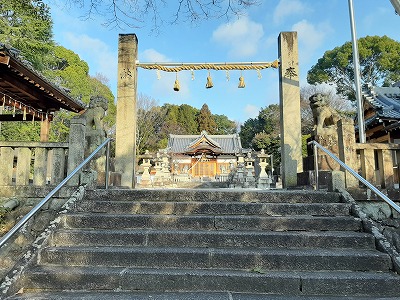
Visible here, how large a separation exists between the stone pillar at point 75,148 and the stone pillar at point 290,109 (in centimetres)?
379

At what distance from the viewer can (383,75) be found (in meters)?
24.3

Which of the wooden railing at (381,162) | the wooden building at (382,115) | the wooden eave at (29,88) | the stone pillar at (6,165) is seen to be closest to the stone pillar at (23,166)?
the stone pillar at (6,165)

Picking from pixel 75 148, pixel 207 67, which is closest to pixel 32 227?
pixel 75 148

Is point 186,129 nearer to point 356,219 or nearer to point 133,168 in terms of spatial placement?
point 133,168

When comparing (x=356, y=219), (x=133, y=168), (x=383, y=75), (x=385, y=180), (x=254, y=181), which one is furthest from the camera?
(x=383, y=75)

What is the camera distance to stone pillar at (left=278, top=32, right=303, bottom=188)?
18.2 ft

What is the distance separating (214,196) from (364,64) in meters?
27.1

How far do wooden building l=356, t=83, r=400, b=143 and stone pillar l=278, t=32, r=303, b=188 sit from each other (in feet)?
18.7

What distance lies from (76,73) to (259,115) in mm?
27752

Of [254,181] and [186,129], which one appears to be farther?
[186,129]

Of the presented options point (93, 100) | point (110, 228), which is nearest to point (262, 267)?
point (110, 228)

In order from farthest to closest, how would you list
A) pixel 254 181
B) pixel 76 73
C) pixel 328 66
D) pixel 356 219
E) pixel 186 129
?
pixel 186 129 → pixel 328 66 → pixel 76 73 → pixel 254 181 → pixel 356 219

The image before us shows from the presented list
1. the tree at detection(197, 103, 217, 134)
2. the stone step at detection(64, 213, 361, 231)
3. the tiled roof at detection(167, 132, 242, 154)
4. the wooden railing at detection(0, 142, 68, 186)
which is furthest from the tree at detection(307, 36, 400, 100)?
the wooden railing at detection(0, 142, 68, 186)

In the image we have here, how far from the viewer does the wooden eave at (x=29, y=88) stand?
16.7ft
